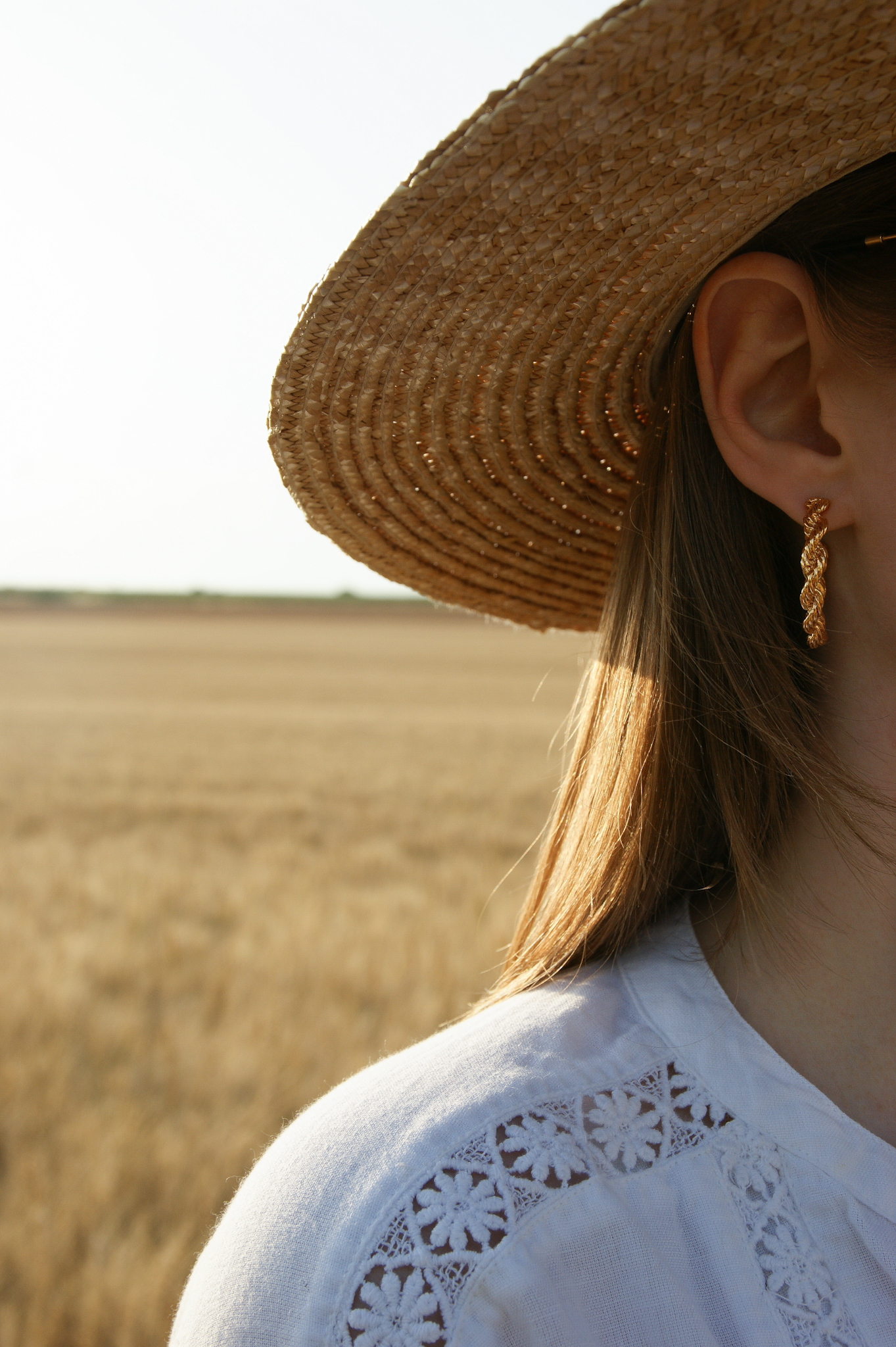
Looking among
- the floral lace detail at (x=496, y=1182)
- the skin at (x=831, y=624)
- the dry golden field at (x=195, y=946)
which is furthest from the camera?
the dry golden field at (x=195, y=946)

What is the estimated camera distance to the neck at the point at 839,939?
2.59 ft

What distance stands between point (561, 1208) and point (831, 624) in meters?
0.53

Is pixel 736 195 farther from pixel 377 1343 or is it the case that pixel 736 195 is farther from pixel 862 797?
pixel 377 1343

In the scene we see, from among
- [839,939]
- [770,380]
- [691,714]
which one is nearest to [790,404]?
[770,380]

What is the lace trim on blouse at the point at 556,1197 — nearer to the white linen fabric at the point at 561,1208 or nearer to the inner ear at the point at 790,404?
the white linen fabric at the point at 561,1208

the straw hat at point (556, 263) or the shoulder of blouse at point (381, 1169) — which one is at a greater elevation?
the straw hat at point (556, 263)

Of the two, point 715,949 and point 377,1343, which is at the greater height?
point 715,949

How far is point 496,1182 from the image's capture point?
0.66 m

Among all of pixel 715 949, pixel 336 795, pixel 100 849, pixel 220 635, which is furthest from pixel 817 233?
pixel 220 635

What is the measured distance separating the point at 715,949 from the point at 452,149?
0.67m

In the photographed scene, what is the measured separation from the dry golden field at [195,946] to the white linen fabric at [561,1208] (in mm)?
707

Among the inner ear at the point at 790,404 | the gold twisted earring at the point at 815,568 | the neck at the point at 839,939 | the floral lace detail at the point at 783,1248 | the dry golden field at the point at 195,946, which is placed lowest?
the dry golden field at the point at 195,946

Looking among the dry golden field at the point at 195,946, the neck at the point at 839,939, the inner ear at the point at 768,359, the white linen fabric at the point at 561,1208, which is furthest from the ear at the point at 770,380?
the dry golden field at the point at 195,946

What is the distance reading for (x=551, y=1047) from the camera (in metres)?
0.74
